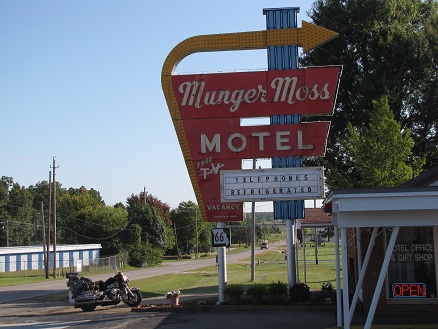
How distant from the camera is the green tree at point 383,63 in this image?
34.3 metres

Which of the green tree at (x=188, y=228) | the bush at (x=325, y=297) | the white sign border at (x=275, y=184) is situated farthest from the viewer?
the green tree at (x=188, y=228)

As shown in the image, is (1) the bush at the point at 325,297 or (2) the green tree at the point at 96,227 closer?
(1) the bush at the point at 325,297

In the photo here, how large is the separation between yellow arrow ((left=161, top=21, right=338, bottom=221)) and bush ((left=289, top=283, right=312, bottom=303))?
14.5 feet

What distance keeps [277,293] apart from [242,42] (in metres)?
8.33

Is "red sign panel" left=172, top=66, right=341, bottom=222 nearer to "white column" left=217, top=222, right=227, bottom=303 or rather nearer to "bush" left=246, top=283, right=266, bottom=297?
"white column" left=217, top=222, right=227, bottom=303

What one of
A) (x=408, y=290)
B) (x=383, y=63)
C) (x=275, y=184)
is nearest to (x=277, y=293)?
(x=275, y=184)

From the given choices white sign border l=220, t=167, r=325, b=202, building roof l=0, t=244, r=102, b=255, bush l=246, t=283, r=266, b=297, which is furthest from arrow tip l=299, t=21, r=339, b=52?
building roof l=0, t=244, r=102, b=255

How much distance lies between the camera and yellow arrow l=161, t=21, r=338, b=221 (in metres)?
20.5

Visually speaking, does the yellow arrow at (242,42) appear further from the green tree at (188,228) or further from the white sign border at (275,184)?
the green tree at (188,228)

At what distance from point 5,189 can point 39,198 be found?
20.1 metres

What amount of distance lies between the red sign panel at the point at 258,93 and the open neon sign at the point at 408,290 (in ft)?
19.8

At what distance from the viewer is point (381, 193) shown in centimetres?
1102

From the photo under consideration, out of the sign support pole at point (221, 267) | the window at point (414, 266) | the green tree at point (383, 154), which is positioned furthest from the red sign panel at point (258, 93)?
the green tree at point (383, 154)

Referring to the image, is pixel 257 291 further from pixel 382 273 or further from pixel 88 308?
pixel 382 273
